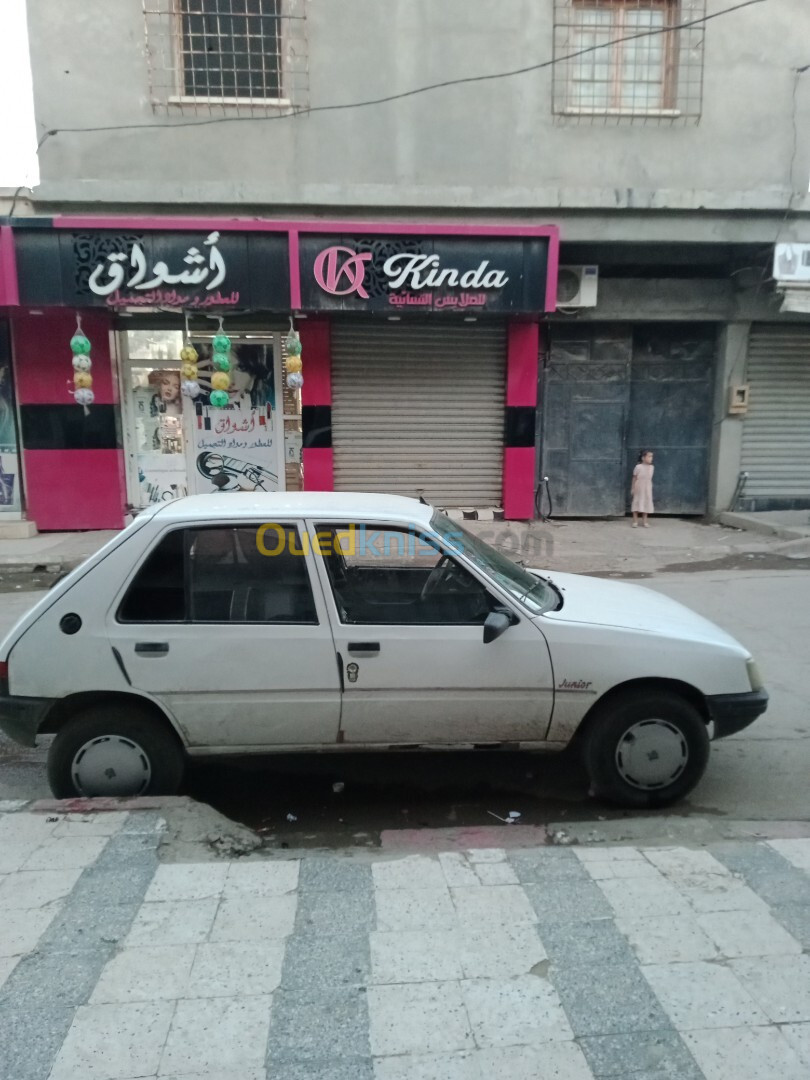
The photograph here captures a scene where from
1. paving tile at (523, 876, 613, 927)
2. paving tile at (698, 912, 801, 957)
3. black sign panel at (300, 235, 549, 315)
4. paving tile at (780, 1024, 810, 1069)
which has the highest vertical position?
black sign panel at (300, 235, 549, 315)

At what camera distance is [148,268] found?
10570 millimetres

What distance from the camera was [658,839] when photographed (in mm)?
3545

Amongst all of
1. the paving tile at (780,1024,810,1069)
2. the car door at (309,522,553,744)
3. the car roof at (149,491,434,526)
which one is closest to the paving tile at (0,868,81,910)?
the car door at (309,522,553,744)

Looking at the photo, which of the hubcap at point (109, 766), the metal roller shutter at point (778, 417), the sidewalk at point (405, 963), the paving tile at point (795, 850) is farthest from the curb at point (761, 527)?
the hubcap at point (109, 766)

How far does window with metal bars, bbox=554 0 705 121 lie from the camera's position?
1134 centimetres

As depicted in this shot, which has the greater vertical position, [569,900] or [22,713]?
[22,713]

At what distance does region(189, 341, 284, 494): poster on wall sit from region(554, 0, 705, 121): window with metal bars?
611cm

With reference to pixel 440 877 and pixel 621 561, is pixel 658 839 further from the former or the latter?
pixel 621 561

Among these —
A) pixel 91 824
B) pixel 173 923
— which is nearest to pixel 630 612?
pixel 173 923

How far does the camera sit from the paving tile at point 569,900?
9.26 ft

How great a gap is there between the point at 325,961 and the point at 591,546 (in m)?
9.36

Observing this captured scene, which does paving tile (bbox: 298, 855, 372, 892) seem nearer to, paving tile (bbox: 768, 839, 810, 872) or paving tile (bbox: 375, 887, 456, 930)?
paving tile (bbox: 375, 887, 456, 930)

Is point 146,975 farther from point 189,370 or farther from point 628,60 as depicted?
point 628,60

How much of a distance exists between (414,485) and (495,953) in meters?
10.5
